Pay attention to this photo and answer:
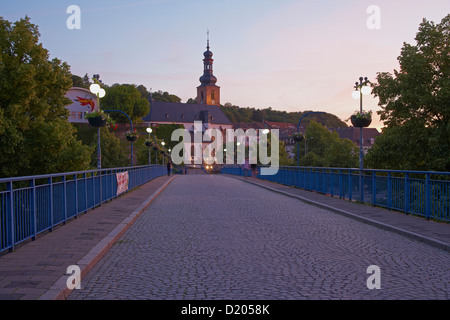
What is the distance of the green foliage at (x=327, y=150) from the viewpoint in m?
78.1

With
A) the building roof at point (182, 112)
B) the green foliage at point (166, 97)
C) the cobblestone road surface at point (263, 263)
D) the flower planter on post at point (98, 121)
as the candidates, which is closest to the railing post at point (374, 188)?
the cobblestone road surface at point (263, 263)

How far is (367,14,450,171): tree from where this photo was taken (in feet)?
93.3

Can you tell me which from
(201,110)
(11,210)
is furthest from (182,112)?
(11,210)

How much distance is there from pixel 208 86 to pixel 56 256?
137m

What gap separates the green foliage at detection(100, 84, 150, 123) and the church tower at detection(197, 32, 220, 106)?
163ft

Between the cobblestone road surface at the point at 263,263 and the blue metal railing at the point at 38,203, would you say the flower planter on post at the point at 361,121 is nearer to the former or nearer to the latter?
the cobblestone road surface at the point at 263,263

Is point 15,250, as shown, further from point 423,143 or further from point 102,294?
point 423,143

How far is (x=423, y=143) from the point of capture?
29516 millimetres

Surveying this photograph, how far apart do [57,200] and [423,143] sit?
25871 millimetres

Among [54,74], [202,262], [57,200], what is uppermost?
[54,74]

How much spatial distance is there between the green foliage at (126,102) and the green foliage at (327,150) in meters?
33.6
